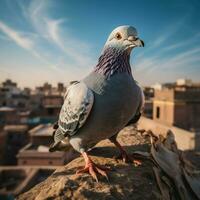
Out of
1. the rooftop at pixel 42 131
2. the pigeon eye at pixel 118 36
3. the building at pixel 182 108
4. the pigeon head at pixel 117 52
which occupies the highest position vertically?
the pigeon eye at pixel 118 36

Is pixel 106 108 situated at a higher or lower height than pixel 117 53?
lower

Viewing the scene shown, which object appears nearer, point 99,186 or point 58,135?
point 99,186

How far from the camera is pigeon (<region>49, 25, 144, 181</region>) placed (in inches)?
90.3

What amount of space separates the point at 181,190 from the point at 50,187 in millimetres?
1173

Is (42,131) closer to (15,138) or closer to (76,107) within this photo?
(15,138)

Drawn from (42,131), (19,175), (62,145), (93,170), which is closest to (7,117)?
(42,131)

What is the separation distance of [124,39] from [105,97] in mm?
564

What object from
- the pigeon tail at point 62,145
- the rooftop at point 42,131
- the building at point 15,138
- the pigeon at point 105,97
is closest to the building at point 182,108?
the rooftop at point 42,131

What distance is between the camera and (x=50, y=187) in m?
2.16

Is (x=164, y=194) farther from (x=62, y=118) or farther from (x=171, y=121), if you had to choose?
(x=171, y=121)

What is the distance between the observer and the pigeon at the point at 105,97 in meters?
2.29

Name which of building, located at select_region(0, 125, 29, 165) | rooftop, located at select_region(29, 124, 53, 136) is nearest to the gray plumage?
rooftop, located at select_region(29, 124, 53, 136)

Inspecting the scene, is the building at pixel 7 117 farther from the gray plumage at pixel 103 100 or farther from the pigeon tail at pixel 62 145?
the gray plumage at pixel 103 100

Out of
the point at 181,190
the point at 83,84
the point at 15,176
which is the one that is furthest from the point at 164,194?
the point at 15,176
